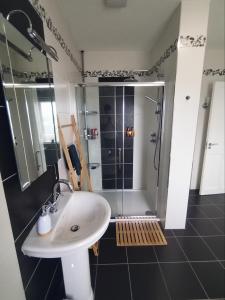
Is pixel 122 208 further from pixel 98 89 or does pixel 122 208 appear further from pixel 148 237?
pixel 98 89

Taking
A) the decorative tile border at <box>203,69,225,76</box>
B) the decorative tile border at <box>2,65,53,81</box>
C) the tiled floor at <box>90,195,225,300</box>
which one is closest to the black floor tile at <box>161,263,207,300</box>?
the tiled floor at <box>90,195,225,300</box>

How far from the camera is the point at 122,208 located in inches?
99.2

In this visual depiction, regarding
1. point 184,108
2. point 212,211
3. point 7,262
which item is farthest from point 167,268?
point 184,108

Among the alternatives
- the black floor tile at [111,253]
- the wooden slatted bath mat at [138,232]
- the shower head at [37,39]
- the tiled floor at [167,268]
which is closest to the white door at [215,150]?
the tiled floor at [167,268]

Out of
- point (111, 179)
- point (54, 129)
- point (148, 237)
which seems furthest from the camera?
point (111, 179)

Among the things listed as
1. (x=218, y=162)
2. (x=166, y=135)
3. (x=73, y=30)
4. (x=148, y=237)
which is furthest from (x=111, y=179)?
(x=73, y=30)

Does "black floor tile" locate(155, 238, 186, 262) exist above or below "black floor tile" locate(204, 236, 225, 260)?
above

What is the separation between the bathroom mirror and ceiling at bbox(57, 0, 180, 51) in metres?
0.93

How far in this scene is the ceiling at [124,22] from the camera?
1550 mm

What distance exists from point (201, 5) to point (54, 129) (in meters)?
1.86

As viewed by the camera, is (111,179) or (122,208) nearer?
(122,208)

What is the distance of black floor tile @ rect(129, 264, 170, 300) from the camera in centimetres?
134

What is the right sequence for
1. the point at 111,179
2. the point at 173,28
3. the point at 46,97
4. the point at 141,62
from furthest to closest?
the point at 111,179
the point at 141,62
the point at 173,28
the point at 46,97

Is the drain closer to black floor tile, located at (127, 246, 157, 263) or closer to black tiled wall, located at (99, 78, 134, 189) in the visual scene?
black floor tile, located at (127, 246, 157, 263)
